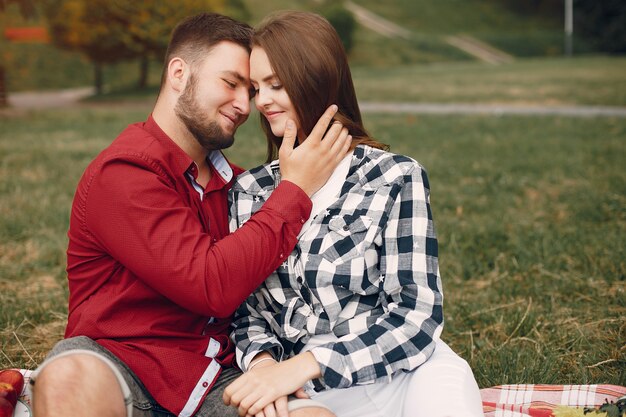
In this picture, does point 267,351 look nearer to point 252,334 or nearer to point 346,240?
point 252,334

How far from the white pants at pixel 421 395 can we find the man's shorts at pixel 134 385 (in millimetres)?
318

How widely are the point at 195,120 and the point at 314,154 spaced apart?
0.47 m

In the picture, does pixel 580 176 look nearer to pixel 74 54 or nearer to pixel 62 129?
pixel 62 129

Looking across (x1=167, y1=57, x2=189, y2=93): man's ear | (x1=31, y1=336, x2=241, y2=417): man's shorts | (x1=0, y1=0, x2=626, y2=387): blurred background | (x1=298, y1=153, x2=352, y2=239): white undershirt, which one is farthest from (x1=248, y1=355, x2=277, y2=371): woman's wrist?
(x1=0, y1=0, x2=626, y2=387): blurred background

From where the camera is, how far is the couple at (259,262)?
6.47ft

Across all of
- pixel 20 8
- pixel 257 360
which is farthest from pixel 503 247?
pixel 20 8

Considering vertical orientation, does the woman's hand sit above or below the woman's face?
below

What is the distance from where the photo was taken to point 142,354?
2074 millimetres

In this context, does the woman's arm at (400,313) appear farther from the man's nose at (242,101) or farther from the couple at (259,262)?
the man's nose at (242,101)

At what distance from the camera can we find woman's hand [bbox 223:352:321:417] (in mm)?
1877

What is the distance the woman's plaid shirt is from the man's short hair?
0.64 metres

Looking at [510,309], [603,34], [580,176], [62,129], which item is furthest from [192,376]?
[603,34]

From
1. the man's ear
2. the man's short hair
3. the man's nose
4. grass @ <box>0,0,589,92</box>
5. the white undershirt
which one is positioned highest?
the man's short hair

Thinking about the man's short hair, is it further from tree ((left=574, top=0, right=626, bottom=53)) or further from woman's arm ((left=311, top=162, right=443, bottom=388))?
tree ((left=574, top=0, right=626, bottom=53))
